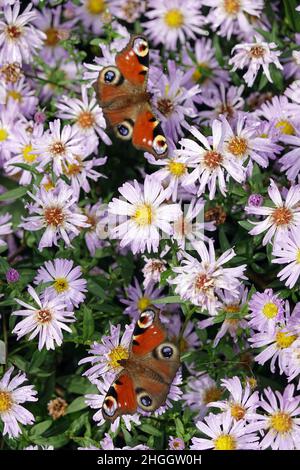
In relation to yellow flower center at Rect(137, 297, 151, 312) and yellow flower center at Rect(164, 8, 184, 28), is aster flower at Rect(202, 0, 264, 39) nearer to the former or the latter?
yellow flower center at Rect(164, 8, 184, 28)

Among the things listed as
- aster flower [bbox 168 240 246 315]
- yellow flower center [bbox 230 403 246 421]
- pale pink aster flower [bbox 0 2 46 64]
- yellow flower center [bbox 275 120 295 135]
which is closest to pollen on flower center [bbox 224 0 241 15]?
yellow flower center [bbox 275 120 295 135]

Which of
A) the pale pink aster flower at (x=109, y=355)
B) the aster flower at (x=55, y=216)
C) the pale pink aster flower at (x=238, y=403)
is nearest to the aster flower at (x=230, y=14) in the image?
the aster flower at (x=55, y=216)

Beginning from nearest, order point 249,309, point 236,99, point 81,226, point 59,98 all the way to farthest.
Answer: point 249,309
point 81,226
point 236,99
point 59,98

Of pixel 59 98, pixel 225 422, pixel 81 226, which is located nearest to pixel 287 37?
pixel 59 98

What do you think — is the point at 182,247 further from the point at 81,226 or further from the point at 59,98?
the point at 59,98

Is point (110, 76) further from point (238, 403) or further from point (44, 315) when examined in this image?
point (238, 403)

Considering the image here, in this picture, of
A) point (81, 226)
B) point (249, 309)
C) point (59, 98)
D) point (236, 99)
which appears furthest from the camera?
point (59, 98)
